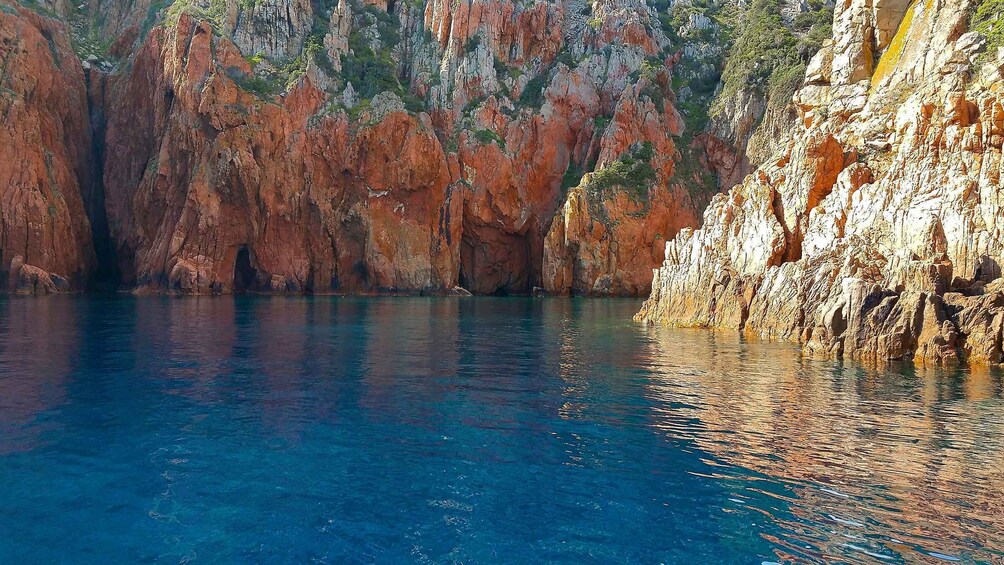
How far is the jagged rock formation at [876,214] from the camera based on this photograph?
2925 cm

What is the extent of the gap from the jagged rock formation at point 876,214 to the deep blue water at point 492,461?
439 centimetres

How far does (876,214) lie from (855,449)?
1033 inches

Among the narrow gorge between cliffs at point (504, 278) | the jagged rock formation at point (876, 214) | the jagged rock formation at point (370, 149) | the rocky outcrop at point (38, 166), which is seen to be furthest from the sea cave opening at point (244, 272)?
the jagged rock formation at point (876, 214)

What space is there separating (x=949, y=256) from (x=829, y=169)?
13319mm

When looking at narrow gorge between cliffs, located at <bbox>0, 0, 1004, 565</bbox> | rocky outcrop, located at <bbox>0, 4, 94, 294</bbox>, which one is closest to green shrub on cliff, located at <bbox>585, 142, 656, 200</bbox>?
narrow gorge between cliffs, located at <bbox>0, 0, 1004, 565</bbox>

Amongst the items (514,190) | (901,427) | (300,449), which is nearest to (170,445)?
(300,449)

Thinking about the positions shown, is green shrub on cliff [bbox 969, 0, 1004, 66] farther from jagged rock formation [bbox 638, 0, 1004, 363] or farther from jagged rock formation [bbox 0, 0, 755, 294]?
jagged rock formation [bbox 0, 0, 755, 294]

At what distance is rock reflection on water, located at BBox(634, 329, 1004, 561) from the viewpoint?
1016cm

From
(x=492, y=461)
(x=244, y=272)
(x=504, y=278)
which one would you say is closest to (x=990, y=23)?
(x=492, y=461)

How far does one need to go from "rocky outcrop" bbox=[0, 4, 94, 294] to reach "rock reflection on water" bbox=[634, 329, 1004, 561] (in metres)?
85.7

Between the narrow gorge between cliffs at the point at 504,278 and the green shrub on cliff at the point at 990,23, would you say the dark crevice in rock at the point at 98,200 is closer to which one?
the narrow gorge between cliffs at the point at 504,278

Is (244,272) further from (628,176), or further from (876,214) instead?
(876,214)

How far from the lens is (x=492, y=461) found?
14.0 m

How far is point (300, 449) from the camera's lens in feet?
48.2
